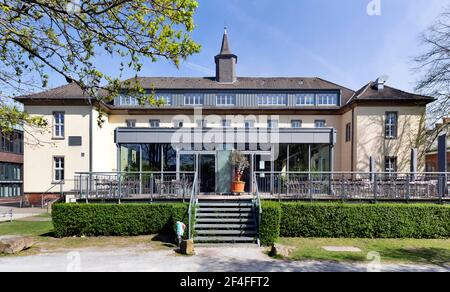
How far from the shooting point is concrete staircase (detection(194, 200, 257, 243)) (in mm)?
11094

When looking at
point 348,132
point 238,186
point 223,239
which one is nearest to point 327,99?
point 348,132

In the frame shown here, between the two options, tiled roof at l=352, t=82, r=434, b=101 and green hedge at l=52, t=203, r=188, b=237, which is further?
tiled roof at l=352, t=82, r=434, b=101

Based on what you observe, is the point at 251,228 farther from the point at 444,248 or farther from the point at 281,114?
the point at 281,114

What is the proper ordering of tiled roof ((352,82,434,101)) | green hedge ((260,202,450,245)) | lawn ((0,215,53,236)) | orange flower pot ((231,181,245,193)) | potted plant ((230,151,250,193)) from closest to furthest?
green hedge ((260,202,450,245)), lawn ((0,215,53,236)), orange flower pot ((231,181,245,193)), potted plant ((230,151,250,193)), tiled roof ((352,82,434,101))

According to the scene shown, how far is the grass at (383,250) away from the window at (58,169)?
1984 centimetres

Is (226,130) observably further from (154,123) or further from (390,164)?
(390,164)

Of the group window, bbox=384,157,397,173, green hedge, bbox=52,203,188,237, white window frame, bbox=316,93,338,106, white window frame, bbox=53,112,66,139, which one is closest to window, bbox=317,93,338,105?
white window frame, bbox=316,93,338,106

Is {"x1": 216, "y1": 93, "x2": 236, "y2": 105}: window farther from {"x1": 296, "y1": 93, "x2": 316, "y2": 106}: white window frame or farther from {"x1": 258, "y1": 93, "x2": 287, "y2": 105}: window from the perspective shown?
{"x1": 296, "y1": 93, "x2": 316, "y2": 106}: white window frame

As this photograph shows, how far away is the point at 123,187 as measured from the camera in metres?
13.6

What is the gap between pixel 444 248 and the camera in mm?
10578

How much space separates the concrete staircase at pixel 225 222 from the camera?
1109cm

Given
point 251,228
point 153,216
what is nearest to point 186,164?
point 153,216

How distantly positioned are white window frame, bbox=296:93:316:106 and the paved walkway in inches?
831

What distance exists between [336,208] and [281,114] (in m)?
16.6
